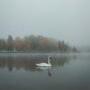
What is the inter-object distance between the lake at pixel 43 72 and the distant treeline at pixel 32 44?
6 cm

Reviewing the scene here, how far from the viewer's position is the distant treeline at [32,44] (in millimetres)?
2242

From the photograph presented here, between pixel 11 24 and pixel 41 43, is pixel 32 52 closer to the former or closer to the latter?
pixel 41 43

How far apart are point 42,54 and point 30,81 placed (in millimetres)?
319

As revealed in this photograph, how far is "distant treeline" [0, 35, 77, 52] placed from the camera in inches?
88.3

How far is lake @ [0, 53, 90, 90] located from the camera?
215 cm

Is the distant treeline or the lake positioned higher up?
the distant treeline

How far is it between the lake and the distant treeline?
59 mm

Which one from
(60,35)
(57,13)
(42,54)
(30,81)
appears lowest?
(30,81)

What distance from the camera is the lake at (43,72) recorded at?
7.06 ft

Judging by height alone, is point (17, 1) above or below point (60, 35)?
above

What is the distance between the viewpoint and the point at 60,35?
2.27 meters

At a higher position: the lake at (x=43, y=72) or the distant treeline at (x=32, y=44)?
the distant treeline at (x=32, y=44)

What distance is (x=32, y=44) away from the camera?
2.26 metres

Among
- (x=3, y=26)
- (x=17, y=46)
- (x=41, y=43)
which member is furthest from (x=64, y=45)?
(x=3, y=26)
